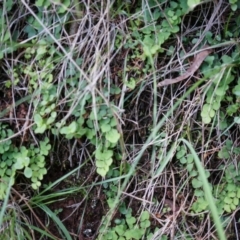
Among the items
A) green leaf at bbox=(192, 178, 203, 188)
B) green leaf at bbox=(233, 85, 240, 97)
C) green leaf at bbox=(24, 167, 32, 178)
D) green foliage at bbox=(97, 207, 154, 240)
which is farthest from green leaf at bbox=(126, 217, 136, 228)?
green leaf at bbox=(233, 85, 240, 97)

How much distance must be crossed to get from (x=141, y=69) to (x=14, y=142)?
44 cm

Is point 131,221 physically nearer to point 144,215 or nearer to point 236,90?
point 144,215

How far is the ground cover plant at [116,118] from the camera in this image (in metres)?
1.29

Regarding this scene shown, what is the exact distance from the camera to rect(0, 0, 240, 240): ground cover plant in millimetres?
1293

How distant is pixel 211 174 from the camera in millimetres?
1381

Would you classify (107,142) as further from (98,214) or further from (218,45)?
(218,45)

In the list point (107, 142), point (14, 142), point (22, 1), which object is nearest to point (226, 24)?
point (107, 142)

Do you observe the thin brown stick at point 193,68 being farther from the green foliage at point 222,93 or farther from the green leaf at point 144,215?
the green leaf at point 144,215

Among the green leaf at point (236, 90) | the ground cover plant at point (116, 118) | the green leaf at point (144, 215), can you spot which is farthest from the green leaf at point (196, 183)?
the green leaf at point (236, 90)

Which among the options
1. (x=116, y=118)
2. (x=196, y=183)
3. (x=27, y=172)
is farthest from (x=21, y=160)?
(x=196, y=183)

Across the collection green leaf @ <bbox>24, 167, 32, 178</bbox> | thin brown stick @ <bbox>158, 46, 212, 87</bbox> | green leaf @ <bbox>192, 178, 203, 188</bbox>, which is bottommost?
green leaf @ <bbox>192, 178, 203, 188</bbox>

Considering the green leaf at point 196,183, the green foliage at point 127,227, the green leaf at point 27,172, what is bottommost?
the green foliage at point 127,227

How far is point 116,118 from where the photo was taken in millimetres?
1271

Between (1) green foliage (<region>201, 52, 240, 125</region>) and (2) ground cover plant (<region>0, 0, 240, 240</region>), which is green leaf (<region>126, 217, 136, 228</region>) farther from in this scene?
(1) green foliage (<region>201, 52, 240, 125</region>)
